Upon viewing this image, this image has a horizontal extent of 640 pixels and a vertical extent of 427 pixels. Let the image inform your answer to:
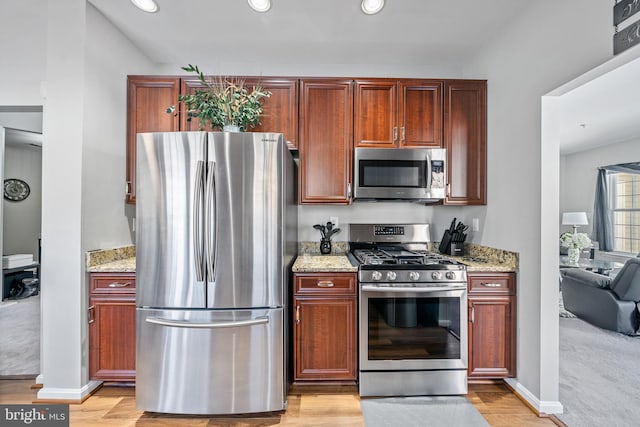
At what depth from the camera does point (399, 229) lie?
3094 millimetres

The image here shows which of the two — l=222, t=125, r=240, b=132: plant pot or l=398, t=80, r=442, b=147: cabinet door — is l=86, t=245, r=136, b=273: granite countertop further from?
l=398, t=80, r=442, b=147: cabinet door

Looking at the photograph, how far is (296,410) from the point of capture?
2.18 m

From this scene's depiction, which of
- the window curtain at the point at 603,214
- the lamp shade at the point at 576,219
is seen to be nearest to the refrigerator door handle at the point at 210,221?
the lamp shade at the point at 576,219

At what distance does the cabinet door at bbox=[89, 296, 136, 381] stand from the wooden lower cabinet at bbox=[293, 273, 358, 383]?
121cm

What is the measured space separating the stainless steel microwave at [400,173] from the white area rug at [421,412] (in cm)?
154

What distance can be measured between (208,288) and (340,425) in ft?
4.03

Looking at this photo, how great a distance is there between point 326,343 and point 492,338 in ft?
4.14

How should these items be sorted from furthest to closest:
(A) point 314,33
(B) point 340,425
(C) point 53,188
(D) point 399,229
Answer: (D) point 399,229, (A) point 314,33, (C) point 53,188, (B) point 340,425

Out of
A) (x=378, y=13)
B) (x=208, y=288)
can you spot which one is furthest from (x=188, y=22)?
(x=208, y=288)

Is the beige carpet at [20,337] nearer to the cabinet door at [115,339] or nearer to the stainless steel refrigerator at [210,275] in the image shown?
the cabinet door at [115,339]

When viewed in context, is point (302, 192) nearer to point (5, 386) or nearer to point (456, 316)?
point (456, 316)

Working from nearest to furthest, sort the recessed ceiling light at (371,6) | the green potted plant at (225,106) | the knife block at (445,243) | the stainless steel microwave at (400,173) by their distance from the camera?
the recessed ceiling light at (371,6)
the green potted plant at (225,106)
the stainless steel microwave at (400,173)
the knife block at (445,243)

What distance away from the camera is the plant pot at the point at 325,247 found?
9.81 feet

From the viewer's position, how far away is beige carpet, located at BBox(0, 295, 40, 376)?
269 centimetres
